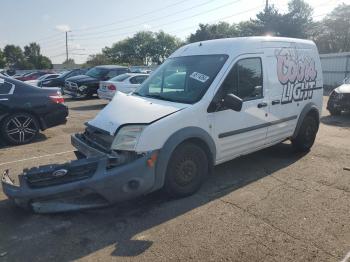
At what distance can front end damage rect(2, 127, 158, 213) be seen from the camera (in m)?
3.84

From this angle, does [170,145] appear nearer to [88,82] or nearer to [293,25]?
[88,82]

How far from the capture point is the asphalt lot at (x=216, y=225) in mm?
3398

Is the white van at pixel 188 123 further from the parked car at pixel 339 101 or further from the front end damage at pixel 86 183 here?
the parked car at pixel 339 101

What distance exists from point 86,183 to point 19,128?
15.2 feet

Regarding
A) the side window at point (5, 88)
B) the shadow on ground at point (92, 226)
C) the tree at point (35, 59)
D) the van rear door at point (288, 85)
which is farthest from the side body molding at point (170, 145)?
the tree at point (35, 59)

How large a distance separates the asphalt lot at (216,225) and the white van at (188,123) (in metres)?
0.27

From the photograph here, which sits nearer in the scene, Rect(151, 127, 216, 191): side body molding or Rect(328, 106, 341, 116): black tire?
Rect(151, 127, 216, 191): side body molding

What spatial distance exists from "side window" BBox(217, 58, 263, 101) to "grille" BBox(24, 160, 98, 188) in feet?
6.49

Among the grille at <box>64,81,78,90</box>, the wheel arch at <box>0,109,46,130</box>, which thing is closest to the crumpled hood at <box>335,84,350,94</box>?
the wheel arch at <box>0,109,46,130</box>

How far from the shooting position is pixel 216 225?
3920mm

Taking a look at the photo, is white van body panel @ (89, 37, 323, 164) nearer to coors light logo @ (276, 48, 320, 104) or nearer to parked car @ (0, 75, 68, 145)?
coors light logo @ (276, 48, 320, 104)

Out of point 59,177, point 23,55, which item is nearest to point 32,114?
point 59,177

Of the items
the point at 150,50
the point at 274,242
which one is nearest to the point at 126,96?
the point at 274,242

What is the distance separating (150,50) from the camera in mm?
111750
